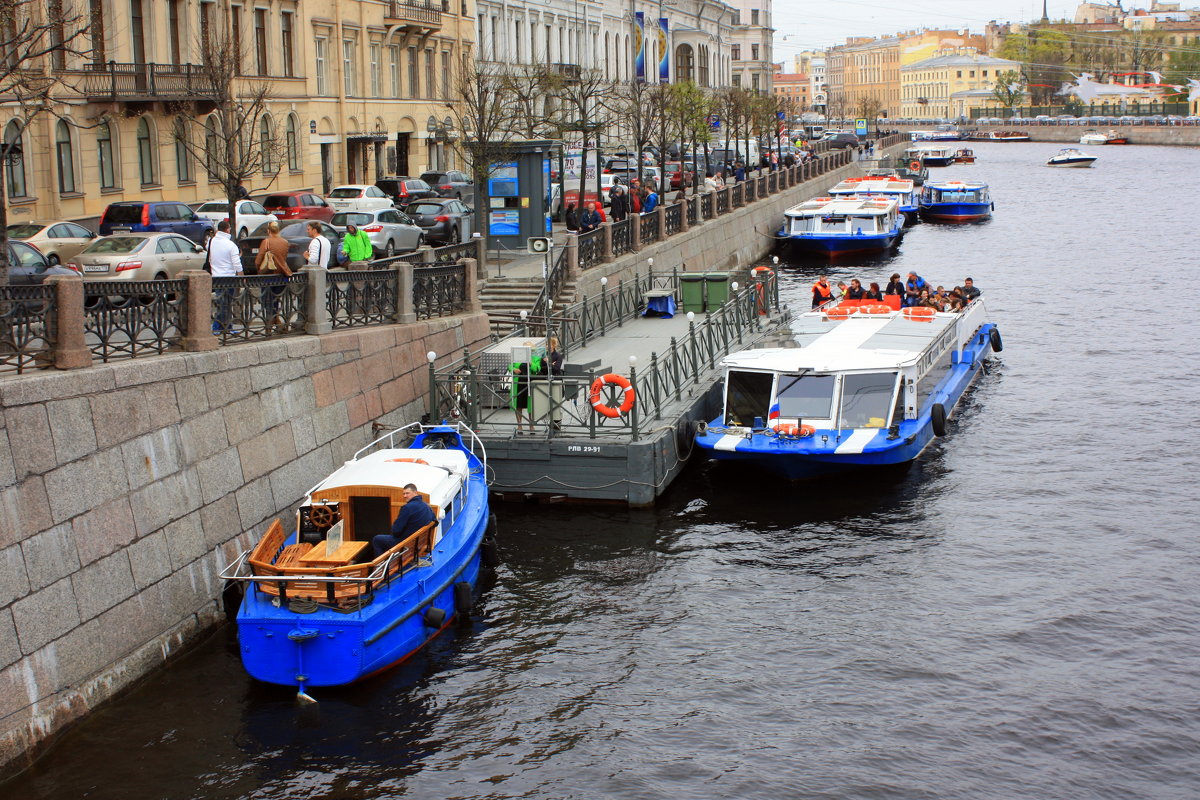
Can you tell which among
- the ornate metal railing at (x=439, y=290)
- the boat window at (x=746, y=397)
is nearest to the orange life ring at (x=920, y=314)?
the boat window at (x=746, y=397)

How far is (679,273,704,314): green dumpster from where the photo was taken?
1160 inches

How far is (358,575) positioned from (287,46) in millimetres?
36256

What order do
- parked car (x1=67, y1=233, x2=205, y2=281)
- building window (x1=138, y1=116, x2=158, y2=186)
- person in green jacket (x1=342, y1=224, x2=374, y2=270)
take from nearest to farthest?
person in green jacket (x1=342, y1=224, x2=374, y2=270), parked car (x1=67, y1=233, x2=205, y2=281), building window (x1=138, y1=116, x2=158, y2=186)

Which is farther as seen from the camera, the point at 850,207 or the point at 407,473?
the point at 850,207

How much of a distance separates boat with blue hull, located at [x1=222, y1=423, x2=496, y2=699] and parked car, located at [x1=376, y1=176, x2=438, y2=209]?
88.5ft

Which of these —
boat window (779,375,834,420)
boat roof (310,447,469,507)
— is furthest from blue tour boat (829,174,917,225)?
boat roof (310,447,469,507)

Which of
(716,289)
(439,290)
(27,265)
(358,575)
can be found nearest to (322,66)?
(716,289)

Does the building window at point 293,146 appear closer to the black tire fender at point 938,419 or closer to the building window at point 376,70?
the building window at point 376,70

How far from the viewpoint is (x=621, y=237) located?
1337 inches

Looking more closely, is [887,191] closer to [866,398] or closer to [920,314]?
[920,314]

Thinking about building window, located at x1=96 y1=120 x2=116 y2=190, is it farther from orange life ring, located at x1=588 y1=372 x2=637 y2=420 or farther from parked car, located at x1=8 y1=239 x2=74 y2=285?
orange life ring, located at x1=588 y1=372 x2=637 y2=420

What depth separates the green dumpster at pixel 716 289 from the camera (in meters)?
29.4

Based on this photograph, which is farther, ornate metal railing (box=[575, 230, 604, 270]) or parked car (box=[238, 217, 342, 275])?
ornate metal railing (box=[575, 230, 604, 270])

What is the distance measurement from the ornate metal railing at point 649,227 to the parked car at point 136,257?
1325 cm
